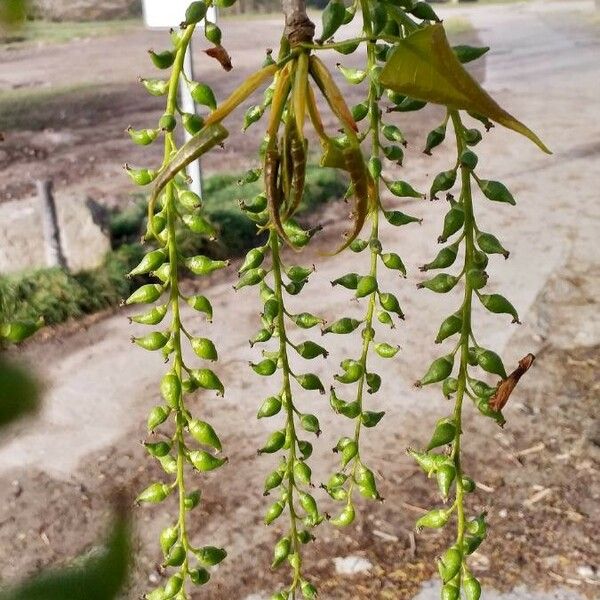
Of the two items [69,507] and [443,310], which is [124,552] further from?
[443,310]

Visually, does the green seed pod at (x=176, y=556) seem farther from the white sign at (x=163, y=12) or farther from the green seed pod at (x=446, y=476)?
the white sign at (x=163, y=12)

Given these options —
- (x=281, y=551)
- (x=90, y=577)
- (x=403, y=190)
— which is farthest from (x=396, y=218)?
(x=90, y=577)

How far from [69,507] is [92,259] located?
1196mm

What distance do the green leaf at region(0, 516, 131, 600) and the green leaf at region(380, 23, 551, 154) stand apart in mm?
141

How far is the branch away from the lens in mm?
313

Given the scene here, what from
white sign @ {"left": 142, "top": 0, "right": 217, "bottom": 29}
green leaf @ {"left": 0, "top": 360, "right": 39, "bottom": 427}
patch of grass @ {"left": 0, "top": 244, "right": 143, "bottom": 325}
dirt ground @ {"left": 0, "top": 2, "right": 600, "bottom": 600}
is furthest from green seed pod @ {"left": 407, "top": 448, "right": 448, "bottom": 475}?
patch of grass @ {"left": 0, "top": 244, "right": 143, "bottom": 325}

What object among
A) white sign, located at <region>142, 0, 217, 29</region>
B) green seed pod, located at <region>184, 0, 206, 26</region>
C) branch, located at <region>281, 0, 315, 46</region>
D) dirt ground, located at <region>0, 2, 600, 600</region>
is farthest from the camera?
white sign, located at <region>142, 0, 217, 29</region>

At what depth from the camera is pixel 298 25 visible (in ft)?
1.04

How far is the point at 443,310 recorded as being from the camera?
3.03 meters

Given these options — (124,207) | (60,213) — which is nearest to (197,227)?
(60,213)

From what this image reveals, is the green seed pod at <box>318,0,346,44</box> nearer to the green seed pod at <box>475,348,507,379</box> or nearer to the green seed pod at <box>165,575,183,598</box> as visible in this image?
the green seed pod at <box>475,348,507,379</box>

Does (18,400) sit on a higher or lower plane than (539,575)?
higher

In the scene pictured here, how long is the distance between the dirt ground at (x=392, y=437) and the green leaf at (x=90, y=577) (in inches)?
33.8

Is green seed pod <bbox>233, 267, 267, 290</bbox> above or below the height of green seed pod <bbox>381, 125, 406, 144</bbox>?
below
